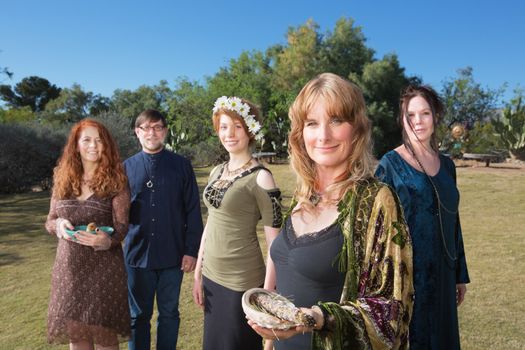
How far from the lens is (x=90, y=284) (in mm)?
3154

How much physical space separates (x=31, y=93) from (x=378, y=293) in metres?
63.9

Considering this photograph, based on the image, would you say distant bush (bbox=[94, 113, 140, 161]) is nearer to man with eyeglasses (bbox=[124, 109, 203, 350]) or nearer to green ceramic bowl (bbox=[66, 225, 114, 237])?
man with eyeglasses (bbox=[124, 109, 203, 350])

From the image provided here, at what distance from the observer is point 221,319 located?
9.23ft

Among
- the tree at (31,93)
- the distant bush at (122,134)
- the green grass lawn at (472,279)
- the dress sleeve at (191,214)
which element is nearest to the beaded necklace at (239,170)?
the dress sleeve at (191,214)

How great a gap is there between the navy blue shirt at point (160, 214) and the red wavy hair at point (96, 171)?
1.02ft

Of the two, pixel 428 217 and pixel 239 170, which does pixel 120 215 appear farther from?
pixel 428 217

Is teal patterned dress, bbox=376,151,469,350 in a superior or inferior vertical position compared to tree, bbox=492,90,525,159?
inferior

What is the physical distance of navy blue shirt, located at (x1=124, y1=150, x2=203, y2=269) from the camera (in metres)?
3.58

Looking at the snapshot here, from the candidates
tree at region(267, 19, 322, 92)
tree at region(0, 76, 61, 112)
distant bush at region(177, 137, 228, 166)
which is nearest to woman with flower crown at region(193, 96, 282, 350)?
distant bush at region(177, 137, 228, 166)

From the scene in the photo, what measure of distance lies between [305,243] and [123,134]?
21.8m

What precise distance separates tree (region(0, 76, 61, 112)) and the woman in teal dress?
59576 mm

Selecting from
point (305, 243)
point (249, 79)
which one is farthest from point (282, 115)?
point (305, 243)

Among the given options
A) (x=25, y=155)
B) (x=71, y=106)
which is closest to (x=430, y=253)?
(x=25, y=155)

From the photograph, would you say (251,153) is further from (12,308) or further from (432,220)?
(12,308)
